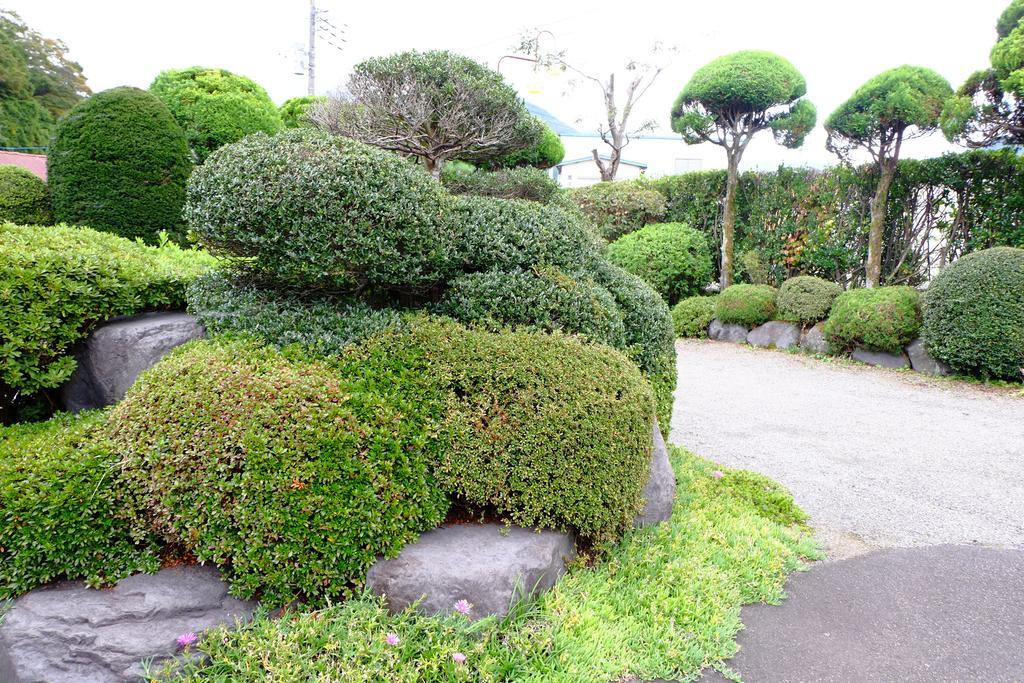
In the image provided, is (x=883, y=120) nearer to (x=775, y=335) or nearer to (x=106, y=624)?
(x=775, y=335)

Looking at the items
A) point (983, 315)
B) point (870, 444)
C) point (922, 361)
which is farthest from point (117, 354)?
point (922, 361)

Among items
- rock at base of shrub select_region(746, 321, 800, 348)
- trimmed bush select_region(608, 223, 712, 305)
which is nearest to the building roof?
trimmed bush select_region(608, 223, 712, 305)

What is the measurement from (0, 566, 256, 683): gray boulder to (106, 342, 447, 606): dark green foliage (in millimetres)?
137

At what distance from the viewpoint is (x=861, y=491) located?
4.57m

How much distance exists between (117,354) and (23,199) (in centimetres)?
344

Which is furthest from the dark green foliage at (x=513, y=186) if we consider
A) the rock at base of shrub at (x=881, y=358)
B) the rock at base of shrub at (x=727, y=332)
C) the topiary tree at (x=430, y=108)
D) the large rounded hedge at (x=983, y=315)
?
the rock at base of shrub at (x=727, y=332)

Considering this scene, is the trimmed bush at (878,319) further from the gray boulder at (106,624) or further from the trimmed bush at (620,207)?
the gray boulder at (106,624)

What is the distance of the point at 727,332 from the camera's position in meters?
11.5

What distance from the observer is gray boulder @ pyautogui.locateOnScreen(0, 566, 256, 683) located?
7.52 feet

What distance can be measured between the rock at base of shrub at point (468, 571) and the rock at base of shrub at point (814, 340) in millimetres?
8402

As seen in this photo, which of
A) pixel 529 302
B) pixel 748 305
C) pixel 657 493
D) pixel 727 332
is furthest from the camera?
pixel 727 332

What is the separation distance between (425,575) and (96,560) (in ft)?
4.23

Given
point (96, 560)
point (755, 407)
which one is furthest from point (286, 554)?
point (755, 407)

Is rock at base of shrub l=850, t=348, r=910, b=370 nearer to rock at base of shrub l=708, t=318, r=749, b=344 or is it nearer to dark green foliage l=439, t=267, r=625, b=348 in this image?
rock at base of shrub l=708, t=318, r=749, b=344
